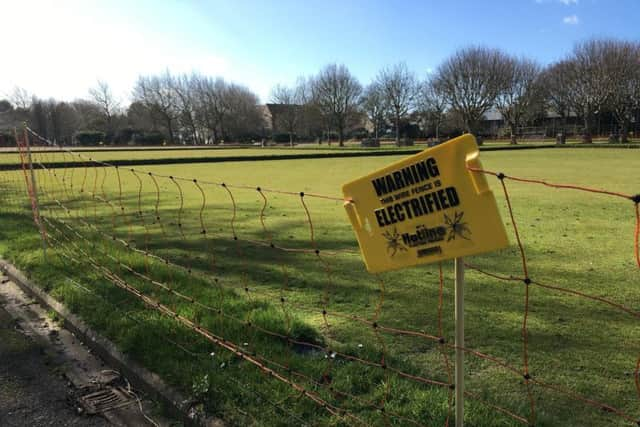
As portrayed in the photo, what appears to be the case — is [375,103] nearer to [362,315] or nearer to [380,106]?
[380,106]

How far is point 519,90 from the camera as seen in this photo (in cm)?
5978

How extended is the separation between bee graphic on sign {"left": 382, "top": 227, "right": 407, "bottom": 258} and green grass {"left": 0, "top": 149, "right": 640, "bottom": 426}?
1176 millimetres

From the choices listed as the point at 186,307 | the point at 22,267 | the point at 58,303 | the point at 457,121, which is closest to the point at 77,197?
the point at 22,267

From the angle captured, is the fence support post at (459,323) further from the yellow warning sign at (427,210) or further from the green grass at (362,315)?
the green grass at (362,315)

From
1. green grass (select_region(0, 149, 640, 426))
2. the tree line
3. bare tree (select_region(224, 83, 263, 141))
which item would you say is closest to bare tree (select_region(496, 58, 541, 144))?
the tree line

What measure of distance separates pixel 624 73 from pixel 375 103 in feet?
99.6

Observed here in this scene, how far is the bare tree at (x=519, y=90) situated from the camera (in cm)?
5831

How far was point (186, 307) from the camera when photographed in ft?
14.3

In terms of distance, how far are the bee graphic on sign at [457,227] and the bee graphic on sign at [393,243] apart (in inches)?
8.7

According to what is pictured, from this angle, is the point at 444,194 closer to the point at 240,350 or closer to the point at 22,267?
the point at 240,350

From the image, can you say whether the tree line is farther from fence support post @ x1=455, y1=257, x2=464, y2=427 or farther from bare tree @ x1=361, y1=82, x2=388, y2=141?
fence support post @ x1=455, y1=257, x2=464, y2=427

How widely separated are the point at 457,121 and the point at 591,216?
58.6 m

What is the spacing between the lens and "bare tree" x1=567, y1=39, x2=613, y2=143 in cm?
4991

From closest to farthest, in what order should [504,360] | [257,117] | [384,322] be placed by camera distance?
[504,360], [384,322], [257,117]
